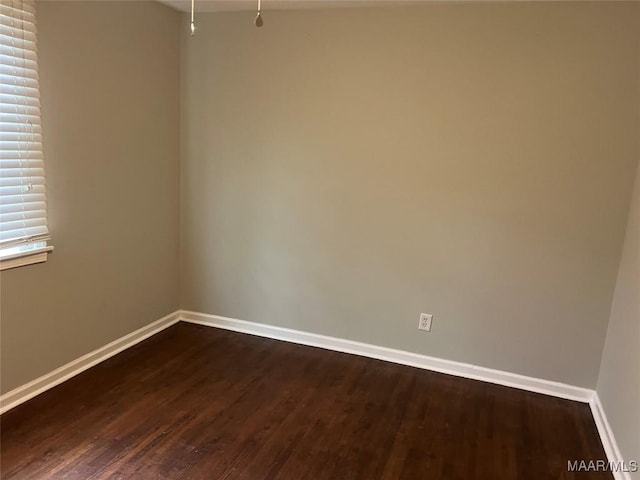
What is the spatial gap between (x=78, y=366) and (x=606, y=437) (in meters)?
2.90

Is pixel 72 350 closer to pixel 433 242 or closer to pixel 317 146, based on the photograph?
pixel 317 146

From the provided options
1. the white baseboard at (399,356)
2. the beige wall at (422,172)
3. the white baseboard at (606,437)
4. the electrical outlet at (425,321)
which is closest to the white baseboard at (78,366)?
the white baseboard at (399,356)

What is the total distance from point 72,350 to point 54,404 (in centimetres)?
36

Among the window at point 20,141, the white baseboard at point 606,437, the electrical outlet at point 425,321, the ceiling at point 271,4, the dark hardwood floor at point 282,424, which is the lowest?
the dark hardwood floor at point 282,424

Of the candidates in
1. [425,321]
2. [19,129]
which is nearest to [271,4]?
[19,129]

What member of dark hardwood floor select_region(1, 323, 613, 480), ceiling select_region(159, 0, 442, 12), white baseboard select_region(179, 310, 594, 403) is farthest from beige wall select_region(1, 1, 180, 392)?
white baseboard select_region(179, 310, 594, 403)

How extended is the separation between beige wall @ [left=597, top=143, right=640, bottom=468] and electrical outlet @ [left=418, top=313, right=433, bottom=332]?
99 centimetres

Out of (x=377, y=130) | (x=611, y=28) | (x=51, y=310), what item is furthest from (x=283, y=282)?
(x=611, y=28)

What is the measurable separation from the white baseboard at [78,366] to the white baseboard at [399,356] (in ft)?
1.06

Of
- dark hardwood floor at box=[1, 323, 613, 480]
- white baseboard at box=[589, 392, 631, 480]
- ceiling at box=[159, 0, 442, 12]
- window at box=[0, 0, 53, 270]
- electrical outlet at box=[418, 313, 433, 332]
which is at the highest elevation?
ceiling at box=[159, 0, 442, 12]

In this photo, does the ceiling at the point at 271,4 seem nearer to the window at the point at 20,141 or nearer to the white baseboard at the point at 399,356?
the window at the point at 20,141

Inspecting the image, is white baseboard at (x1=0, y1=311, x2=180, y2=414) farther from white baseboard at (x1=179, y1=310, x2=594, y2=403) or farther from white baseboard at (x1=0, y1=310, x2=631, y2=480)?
white baseboard at (x1=179, y1=310, x2=594, y2=403)

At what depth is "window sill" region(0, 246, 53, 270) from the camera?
2230 millimetres

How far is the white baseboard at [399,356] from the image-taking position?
2838 millimetres
